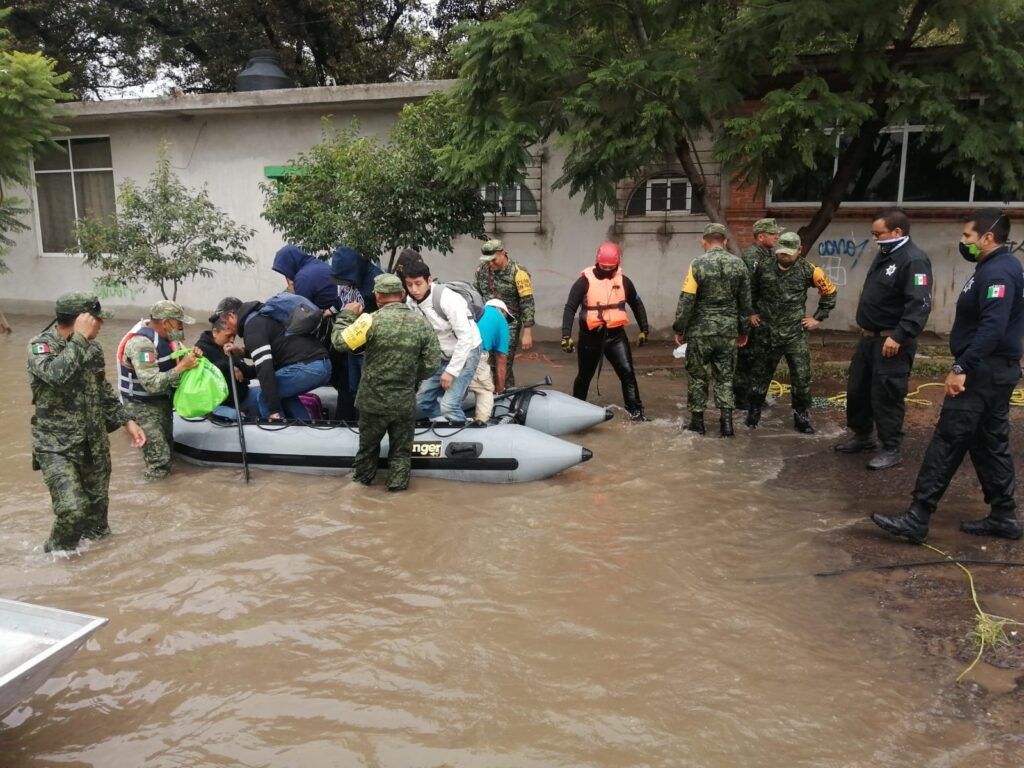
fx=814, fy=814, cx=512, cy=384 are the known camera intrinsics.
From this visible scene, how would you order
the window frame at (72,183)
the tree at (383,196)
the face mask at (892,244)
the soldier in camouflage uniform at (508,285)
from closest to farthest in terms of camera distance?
the face mask at (892,244), the soldier in camouflage uniform at (508,285), the tree at (383,196), the window frame at (72,183)

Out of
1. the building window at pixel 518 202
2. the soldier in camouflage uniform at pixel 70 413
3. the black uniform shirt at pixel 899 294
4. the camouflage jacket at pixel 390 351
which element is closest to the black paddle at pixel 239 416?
the camouflage jacket at pixel 390 351

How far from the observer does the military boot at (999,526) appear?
189 inches

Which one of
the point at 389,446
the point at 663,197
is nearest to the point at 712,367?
the point at 389,446

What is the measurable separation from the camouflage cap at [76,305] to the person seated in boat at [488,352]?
275 cm

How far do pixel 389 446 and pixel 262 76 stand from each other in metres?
10.3

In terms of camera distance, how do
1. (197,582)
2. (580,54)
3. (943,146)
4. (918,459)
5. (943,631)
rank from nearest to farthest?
1. (943,631)
2. (197,582)
3. (918,459)
4. (943,146)
5. (580,54)

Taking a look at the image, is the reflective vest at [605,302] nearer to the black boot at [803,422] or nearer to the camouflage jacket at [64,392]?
the black boot at [803,422]

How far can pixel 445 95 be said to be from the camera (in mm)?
10266

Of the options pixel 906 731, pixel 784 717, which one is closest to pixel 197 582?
pixel 784 717

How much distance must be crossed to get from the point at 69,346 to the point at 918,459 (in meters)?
6.02

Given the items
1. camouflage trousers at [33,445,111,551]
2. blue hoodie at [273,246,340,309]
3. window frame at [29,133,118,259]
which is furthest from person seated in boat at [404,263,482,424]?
window frame at [29,133,118,259]

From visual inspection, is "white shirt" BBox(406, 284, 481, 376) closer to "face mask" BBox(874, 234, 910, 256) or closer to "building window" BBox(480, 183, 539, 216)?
"face mask" BBox(874, 234, 910, 256)

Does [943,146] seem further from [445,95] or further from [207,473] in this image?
[207,473]

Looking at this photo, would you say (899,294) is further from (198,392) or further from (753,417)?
(198,392)
